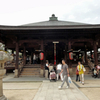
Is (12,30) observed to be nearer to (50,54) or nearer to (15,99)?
(15,99)

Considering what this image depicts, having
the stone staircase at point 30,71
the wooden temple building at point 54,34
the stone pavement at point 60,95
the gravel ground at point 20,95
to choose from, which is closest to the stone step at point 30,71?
the stone staircase at point 30,71

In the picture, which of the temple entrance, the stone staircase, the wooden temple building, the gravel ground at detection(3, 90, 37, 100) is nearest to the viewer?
the gravel ground at detection(3, 90, 37, 100)

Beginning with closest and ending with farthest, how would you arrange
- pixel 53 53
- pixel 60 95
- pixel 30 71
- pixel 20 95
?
pixel 60 95 → pixel 20 95 → pixel 30 71 → pixel 53 53

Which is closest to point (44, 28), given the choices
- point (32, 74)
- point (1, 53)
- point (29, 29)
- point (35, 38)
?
point (29, 29)

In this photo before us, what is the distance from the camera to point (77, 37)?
12.1m

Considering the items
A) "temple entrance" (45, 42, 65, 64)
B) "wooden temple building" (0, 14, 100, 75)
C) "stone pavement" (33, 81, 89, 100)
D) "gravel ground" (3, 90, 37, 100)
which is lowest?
"gravel ground" (3, 90, 37, 100)

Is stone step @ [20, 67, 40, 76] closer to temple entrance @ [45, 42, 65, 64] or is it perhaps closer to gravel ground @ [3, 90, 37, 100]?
temple entrance @ [45, 42, 65, 64]

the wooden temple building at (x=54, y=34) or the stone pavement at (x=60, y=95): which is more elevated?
the wooden temple building at (x=54, y=34)

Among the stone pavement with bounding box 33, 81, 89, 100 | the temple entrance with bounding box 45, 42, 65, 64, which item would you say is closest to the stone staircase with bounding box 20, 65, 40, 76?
the temple entrance with bounding box 45, 42, 65, 64

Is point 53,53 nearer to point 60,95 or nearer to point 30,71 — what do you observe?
point 30,71

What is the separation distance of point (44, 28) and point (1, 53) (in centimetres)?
685

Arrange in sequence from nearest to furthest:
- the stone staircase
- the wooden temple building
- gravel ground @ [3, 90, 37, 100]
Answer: gravel ground @ [3, 90, 37, 100], the wooden temple building, the stone staircase

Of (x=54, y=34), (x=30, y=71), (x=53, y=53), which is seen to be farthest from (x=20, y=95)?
(x=53, y=53)

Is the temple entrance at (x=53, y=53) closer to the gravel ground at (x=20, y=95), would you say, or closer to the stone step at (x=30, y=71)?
the stone step at (x=30, y=71)
